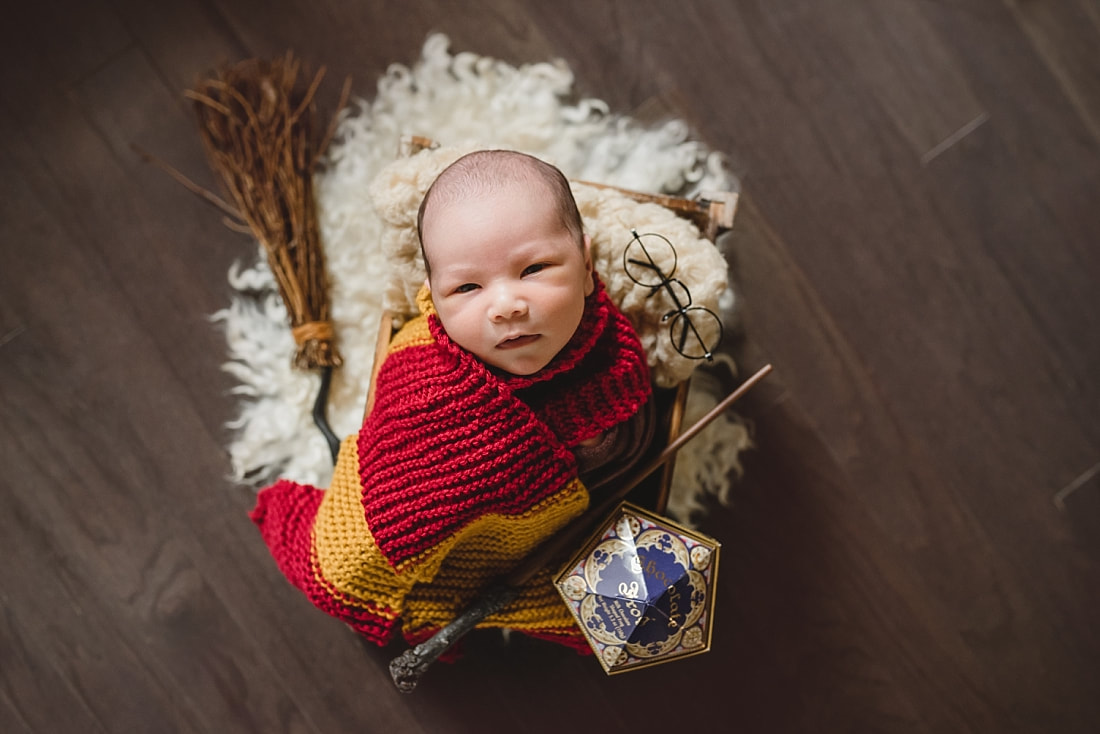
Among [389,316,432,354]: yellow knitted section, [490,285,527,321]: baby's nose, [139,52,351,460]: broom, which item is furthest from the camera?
[139,52,351,460]: broom

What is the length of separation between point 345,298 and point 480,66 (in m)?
0.38

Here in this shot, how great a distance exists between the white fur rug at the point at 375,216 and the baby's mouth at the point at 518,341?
1.17ft

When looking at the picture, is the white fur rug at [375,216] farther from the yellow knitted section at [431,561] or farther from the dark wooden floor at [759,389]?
the yellow knitted section at [431,561]

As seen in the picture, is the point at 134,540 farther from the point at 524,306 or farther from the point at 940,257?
the point at 940,257

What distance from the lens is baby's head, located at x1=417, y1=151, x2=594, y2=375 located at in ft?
2.21

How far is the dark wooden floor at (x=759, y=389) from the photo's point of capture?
0.99 metres

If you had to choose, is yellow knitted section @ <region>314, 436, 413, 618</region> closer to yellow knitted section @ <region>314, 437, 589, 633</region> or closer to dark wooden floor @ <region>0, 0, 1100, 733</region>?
yellow knitted section @ <region>314, 437, 589, 633</region>

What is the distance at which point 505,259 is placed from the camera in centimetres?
67

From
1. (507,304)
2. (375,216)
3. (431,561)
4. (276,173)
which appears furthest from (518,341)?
(276,173)

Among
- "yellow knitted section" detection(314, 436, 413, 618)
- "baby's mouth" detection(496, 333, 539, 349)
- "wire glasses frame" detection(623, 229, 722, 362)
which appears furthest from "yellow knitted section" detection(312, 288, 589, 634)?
"wire glasses frame" detection(623, 229, 722, 362)

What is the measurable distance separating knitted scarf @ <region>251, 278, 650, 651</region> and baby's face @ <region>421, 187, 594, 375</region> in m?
0.05

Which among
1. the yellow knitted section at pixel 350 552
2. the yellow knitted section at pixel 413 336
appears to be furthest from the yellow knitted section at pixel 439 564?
the yellow knitted section at pixel 413 336

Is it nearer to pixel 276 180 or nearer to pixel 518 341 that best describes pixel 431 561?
pixel 518 341

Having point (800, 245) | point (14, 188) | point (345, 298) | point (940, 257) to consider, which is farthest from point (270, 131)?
point (940, 257)
